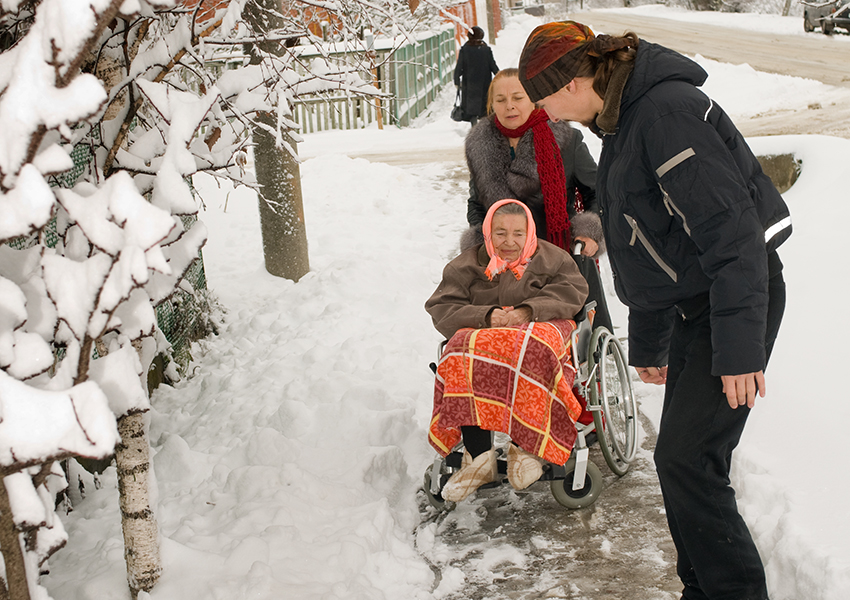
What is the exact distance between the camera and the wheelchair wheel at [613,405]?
3393 mm

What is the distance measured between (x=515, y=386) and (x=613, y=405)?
67 cm

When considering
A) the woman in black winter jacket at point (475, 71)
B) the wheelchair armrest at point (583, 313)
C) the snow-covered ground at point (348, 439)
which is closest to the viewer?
the snow-covered ground at point (348, 439)

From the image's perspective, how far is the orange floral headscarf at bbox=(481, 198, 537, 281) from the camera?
3639mm

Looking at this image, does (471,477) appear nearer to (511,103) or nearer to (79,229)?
(511,103)

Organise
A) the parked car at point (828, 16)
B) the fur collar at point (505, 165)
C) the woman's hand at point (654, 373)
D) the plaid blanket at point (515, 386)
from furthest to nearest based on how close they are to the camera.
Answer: the parked car at point (828, 16)
the fur collar at point (505, 165)
the plaid blanket at point (515, 386)
the woman's hand at point (654, 373)

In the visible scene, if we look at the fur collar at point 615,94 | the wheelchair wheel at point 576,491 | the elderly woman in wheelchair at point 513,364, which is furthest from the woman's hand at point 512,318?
the fur collar at point 615,94

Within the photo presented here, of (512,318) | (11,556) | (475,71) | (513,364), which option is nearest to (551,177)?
(512,318)

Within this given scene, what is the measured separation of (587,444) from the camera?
3.56m

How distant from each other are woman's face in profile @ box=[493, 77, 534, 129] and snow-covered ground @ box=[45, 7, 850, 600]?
1.67m

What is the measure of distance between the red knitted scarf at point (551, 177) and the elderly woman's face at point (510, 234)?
28 centimetres

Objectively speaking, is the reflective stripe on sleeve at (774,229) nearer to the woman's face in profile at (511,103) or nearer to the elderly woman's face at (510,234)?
the elderly woman's face at (510,234)

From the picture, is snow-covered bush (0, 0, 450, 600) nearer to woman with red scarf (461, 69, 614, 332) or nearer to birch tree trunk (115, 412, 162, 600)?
birch tree trunk (115, 412, 162, 600)

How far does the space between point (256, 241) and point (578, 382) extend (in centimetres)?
570

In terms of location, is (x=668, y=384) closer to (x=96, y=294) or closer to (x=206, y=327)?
(x=96, y=294)
